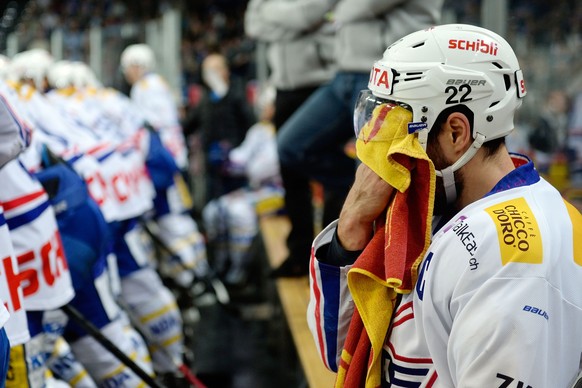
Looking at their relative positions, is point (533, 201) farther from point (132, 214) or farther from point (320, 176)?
point (132, 214)

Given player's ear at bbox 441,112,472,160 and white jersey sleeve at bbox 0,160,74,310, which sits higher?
player's ear at bbox 441,112,472,160

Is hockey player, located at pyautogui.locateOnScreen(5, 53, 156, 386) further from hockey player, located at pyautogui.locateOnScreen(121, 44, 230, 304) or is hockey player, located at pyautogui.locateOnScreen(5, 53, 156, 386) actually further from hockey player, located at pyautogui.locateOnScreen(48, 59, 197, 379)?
hockey player, located at pyautogui.locateOnScreen(121, 44, 230, 304)

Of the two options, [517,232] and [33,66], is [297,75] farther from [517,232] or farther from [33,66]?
[517,232]

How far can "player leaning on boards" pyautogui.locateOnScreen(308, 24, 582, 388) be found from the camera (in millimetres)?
1629

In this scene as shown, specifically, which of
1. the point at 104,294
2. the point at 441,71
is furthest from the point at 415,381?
the point at 104,294

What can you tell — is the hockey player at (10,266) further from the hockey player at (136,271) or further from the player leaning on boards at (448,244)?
the hockey player at (136,271)

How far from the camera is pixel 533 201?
1763mm

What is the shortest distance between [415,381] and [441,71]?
0.56m

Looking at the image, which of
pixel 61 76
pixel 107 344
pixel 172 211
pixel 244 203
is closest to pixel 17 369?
pixel 107 344

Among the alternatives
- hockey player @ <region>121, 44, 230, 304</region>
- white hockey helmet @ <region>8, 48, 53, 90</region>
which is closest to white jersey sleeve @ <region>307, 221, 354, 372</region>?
white hockey helmet @ <region>8, 48, 53, 90</region>

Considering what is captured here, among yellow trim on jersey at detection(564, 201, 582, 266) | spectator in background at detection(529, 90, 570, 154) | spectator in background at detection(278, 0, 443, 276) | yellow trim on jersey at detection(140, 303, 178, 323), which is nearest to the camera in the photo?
yellow trim on jersey at detection(564, 201, 582, 266)

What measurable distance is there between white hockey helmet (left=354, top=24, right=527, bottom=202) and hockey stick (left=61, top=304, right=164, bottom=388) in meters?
1.48

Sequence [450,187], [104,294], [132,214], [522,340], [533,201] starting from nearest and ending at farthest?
[522,340] → [533,201] → [450,187] → [104,294] → [132,214]

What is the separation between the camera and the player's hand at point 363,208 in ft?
6.24
